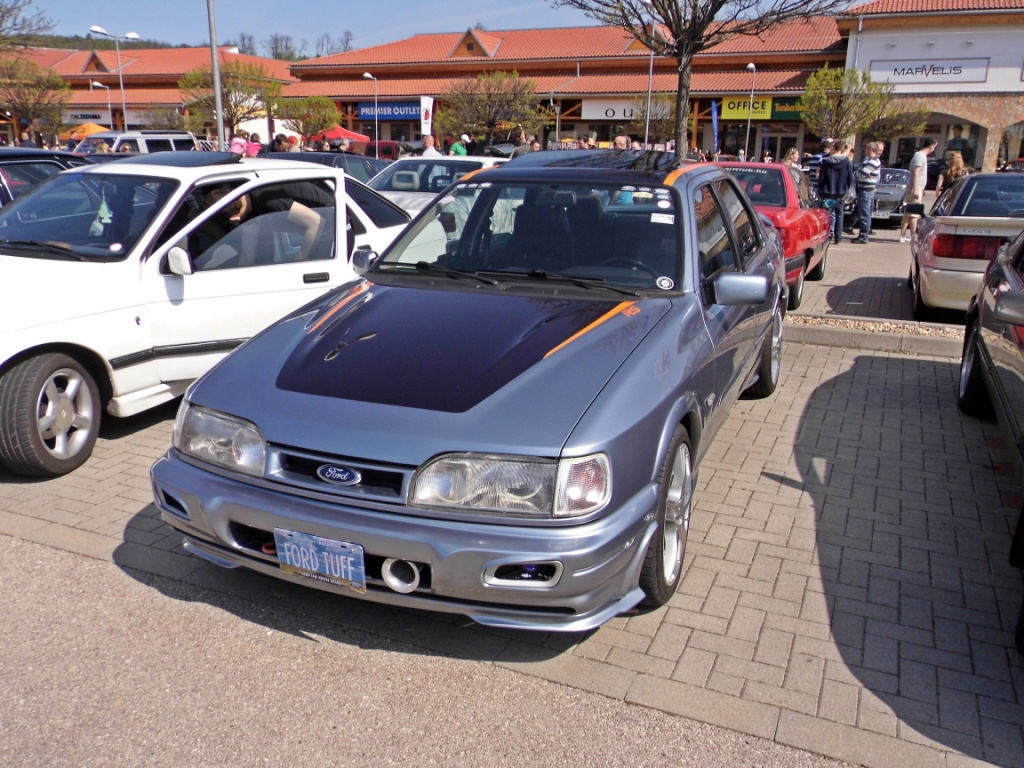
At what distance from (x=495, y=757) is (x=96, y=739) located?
1287 millimetres

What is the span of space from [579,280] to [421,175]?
8.79 meters

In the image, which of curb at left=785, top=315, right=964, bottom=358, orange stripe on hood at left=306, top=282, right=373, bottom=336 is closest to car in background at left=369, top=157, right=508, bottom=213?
curb at left=785, top=315, right=964, bottom=358

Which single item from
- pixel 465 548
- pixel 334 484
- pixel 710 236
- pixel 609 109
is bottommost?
pixel 465 548

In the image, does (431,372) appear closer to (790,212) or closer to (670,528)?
(670,528)

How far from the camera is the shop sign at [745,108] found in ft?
134

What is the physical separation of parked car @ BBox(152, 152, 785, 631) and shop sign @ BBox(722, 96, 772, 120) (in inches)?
1549

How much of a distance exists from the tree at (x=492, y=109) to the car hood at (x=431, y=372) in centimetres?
3445

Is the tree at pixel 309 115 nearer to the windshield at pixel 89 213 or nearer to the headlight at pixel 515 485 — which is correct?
the windshield at pixel 89 213

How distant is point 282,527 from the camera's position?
2.99 metres

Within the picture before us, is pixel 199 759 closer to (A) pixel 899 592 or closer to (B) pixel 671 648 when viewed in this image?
(B) pixel 671 648

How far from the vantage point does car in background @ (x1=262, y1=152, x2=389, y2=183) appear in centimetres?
1512

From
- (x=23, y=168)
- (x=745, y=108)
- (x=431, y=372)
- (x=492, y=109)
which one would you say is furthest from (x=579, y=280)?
(x=745, y=108)

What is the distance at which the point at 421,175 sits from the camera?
40.3 feet

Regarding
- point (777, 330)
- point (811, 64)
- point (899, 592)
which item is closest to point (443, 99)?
point (811, 64)
